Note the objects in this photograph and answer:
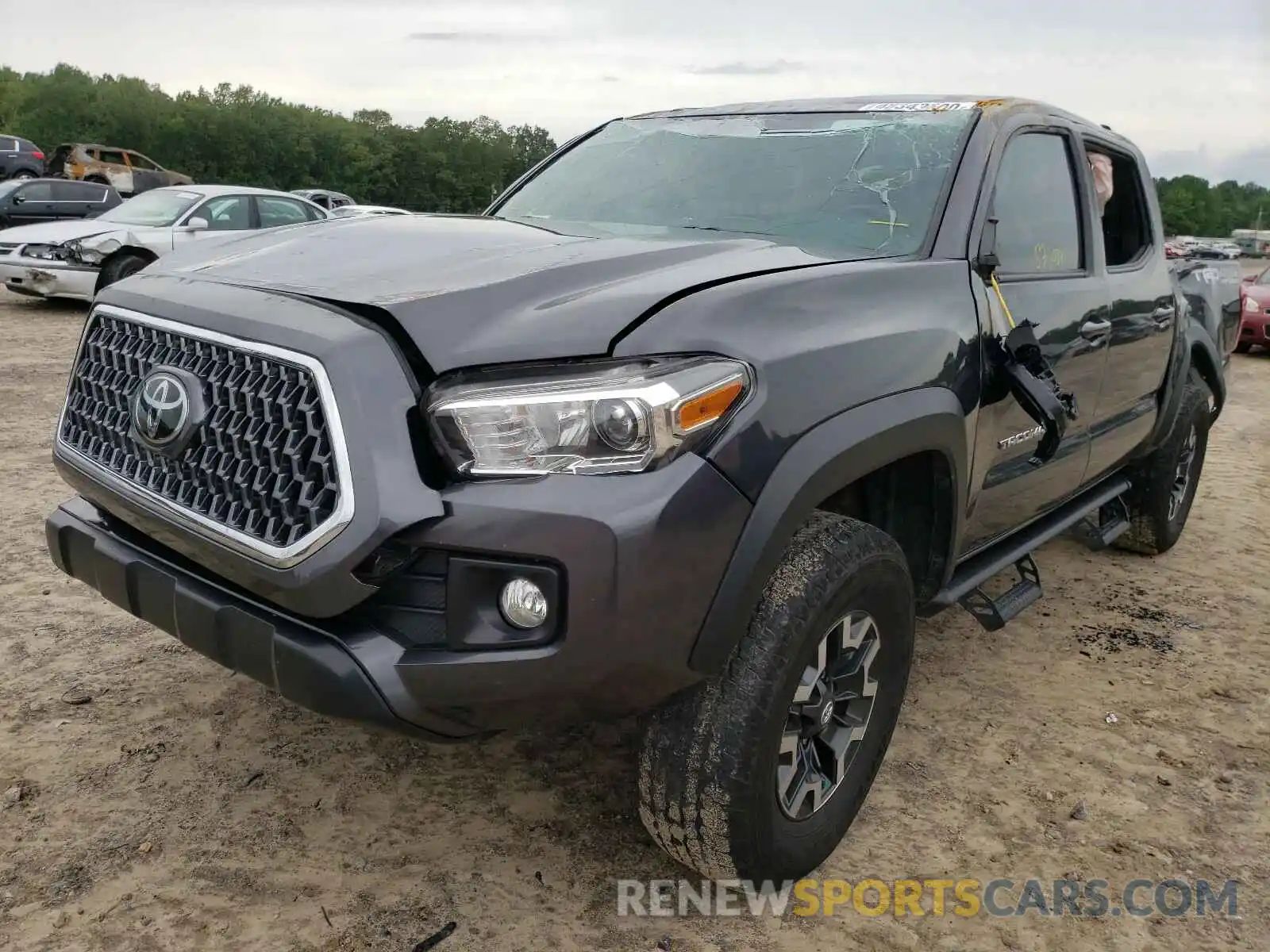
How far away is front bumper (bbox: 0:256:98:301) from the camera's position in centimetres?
1128

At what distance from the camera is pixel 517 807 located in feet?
9.47

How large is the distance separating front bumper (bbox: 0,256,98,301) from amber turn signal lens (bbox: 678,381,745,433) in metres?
10.9

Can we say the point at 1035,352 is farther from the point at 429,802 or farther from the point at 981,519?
the point at 429,802

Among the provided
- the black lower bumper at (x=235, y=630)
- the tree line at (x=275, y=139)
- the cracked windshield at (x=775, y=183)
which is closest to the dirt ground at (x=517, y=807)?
the black lower bumper at (x=235, y=630)

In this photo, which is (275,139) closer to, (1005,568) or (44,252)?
(44,252)

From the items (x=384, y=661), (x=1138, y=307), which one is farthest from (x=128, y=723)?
(x=1138, y=307)

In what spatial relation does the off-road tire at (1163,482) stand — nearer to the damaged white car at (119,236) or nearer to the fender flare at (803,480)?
the fender flare at (803,480)

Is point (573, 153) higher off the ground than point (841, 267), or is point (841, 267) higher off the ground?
point (573, 153)

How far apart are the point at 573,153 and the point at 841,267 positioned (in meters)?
1.87

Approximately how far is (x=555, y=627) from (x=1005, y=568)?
77.6 inches

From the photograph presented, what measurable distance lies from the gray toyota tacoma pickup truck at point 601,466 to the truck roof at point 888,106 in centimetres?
27

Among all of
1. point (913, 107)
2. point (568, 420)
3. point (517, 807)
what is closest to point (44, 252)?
point (913, 107)

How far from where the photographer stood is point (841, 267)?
261 centimetres

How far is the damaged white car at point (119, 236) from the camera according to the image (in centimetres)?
1120
